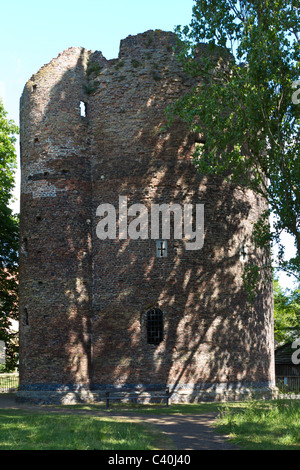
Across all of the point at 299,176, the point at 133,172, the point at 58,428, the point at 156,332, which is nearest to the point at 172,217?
the point at 133,172

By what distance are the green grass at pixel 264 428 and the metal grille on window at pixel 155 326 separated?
6.68 meters

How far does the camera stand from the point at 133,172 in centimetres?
2191

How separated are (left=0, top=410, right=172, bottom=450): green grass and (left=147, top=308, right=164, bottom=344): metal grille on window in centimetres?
681

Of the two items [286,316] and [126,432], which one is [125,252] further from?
[286,316]

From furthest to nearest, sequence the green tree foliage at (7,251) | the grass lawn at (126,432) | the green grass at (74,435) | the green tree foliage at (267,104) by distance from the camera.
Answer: the green tree foliage at (7,251), the green tree foliage at (267,104), the grass lawn at (126,432), the green grass at (74,435)

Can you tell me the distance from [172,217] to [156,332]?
181 inches

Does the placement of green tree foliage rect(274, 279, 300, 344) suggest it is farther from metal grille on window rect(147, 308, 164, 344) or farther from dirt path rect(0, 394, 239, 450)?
dirt path rect(0, 394, 239, 450)

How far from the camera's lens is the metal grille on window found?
20.8 metres

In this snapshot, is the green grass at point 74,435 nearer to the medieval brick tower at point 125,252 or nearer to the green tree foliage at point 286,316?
the medieval brick tower at point 125,252

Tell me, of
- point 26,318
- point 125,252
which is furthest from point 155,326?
point 26,318

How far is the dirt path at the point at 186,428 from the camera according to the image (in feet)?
35.3

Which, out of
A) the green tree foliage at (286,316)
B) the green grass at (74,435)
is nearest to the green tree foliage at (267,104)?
the green grass at (74,435)

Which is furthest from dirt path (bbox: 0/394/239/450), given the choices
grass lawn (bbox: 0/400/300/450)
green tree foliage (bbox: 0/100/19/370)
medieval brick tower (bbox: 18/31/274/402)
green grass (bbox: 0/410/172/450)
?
green tree foliage (bbox: 0/100/19/370)

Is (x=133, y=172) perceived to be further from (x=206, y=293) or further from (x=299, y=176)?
(x=299, y=176)
